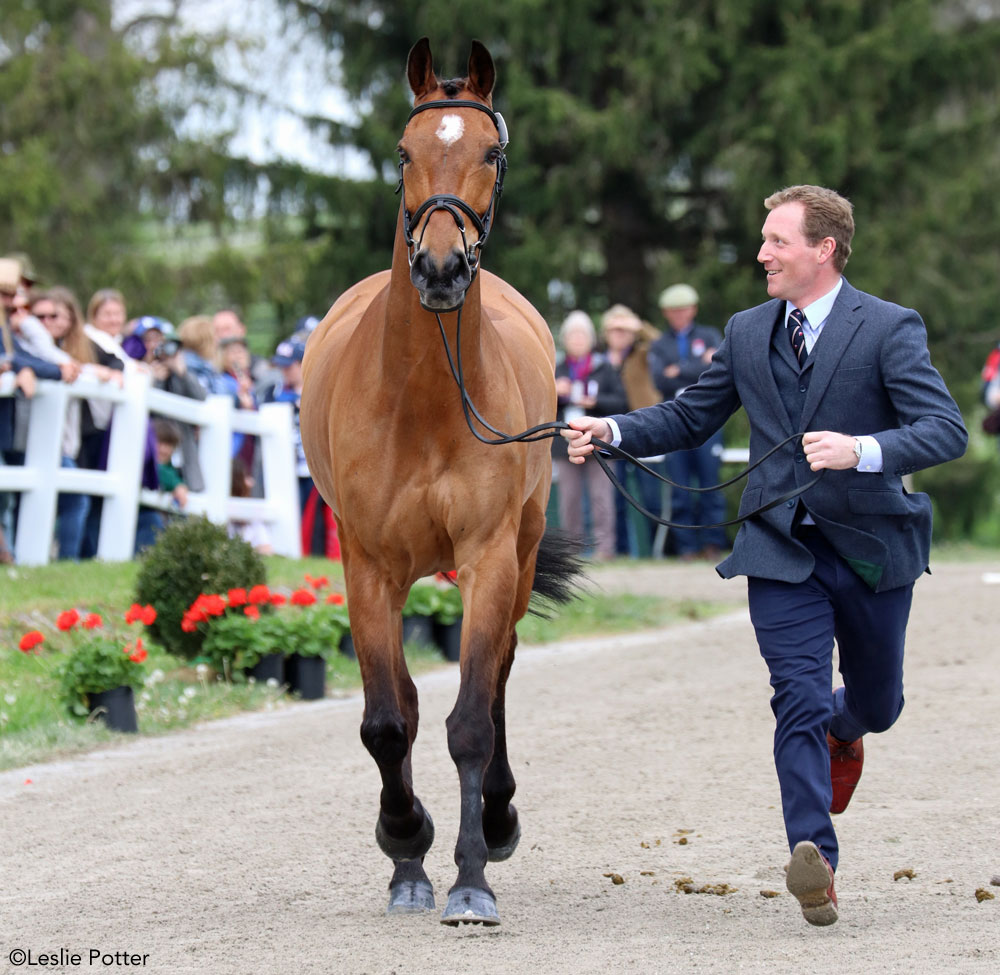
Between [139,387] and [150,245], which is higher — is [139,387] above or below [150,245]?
below

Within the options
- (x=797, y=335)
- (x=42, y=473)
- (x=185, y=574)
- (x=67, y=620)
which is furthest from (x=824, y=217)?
(x=42, y=473)

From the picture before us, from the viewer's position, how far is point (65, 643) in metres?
8.41

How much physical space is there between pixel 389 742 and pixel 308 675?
3.66 meters

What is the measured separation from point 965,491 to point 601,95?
21.2 feet

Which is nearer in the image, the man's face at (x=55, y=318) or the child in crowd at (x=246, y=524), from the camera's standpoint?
the man's face at (x=55, y=318)

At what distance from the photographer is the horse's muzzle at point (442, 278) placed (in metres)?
4.41

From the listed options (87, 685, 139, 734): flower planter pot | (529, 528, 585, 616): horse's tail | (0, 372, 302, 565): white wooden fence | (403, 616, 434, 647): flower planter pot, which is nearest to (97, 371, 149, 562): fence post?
(0, 372, 302, 565): white wooden fence

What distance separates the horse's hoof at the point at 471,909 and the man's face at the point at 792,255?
1.90 m

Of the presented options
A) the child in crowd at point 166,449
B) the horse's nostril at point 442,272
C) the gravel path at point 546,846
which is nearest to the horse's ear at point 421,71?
the horse's nostril at point 442,272

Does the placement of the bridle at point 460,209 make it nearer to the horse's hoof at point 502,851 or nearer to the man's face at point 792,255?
the man's face at point 792,255

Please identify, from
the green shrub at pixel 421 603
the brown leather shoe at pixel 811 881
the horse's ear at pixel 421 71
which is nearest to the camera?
the brown leather shoe at pixel 811 881

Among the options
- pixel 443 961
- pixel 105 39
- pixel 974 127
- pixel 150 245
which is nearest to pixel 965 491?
pixel 974 127

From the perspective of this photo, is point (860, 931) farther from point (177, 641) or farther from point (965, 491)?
point (965, 491)

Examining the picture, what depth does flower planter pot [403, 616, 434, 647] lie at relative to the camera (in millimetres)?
9461
